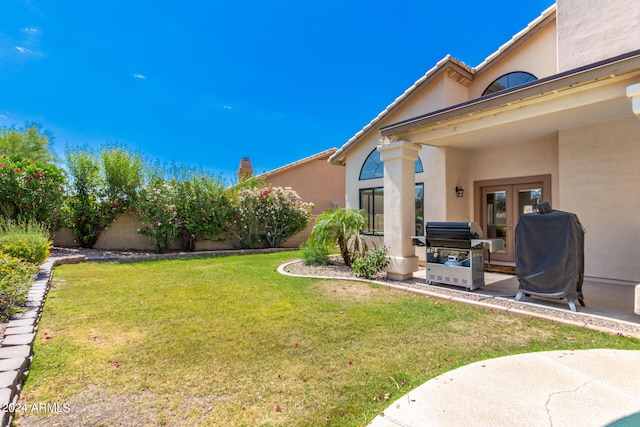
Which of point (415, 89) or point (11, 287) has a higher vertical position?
point (415, 89)

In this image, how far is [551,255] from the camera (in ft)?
18.4

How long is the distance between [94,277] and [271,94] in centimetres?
1779

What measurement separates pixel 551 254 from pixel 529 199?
449 cm

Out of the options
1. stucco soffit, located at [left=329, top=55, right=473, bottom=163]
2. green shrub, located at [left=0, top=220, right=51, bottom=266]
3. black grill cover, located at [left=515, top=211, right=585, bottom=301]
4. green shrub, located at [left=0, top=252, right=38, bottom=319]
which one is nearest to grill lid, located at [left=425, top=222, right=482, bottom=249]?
black grill cover, located at [left=515, top=211, right=585, bottom=301]

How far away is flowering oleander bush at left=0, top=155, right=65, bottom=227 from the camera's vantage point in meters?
11.6

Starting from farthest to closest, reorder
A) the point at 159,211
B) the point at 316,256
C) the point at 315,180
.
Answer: the point at 315,180 < the point at 159,211 < the point at 316,256

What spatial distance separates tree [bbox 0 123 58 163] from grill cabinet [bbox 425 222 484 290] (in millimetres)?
22643

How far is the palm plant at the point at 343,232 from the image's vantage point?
31.1 feet

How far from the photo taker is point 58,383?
3.17 meters

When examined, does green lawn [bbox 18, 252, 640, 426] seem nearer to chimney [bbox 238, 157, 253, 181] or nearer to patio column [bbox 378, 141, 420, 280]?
patio column [bbox 378, 141, 420, 280]

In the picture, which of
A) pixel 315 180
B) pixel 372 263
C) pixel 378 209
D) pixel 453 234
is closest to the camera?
pixel 453 234

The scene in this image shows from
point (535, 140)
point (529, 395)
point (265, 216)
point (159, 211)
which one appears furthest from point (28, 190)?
point (535, 140)

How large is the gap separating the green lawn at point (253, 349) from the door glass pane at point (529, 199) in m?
5.41

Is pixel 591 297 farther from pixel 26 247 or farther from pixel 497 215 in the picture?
pixel 26 247
